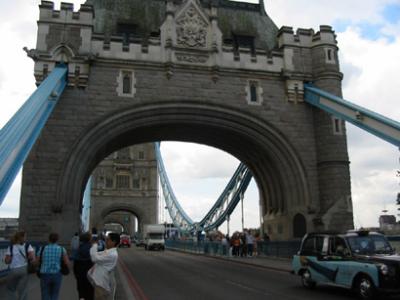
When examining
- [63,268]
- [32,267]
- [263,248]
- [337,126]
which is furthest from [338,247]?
[263,248]

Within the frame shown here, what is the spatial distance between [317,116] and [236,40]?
6266 mm

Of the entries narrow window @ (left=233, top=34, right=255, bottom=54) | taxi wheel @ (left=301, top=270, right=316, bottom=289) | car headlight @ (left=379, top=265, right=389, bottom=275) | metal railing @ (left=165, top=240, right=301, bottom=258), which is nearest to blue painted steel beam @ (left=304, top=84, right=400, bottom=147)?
narrow window @ (left=233, top=34, right=255, bottom=54)

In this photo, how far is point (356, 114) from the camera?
1823 centimetres

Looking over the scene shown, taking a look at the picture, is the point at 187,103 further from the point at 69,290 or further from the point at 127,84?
the point at 69,290

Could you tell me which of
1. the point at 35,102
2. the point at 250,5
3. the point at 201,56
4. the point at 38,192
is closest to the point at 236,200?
the point at 250,5

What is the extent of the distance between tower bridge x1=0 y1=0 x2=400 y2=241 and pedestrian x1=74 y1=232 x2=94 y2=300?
10467 millimetres

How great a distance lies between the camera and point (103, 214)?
231 feet

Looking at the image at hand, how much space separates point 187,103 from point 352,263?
12465 millimetres

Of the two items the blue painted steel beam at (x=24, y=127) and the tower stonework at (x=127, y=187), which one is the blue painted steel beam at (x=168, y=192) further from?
the blue painted steel beam at (x=24, y=127)

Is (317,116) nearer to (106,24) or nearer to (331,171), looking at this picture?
(331,171)

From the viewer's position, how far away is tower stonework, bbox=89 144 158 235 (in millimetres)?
71188

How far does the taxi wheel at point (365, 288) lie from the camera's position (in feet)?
29.1

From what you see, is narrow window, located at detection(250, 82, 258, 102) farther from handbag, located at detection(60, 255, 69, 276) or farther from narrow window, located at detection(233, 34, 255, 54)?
handbag, located at detection(60, 255, 69, 276)

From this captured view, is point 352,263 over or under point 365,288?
over
